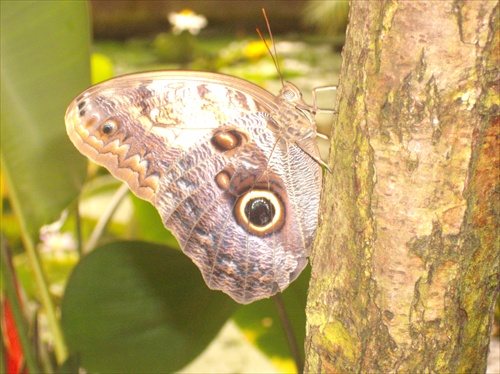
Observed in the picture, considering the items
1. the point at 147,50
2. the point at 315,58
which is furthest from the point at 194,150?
the point at 147,50

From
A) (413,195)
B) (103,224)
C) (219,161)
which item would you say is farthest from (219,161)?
(103,224)

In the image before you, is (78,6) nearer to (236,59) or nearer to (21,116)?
(21,116)

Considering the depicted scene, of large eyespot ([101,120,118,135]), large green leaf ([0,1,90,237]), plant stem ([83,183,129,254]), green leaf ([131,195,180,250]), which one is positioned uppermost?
large eyespot ([101,120,118,135])

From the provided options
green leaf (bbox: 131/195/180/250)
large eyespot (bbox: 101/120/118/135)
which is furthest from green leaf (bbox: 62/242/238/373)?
green leaf (bbox: 131/195/180/250)

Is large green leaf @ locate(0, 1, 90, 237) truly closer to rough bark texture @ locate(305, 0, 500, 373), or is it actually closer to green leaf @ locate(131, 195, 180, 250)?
green leaf @ locate(131, 195, 180, 250)

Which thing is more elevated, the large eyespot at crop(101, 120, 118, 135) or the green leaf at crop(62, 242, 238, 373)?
the large eyespot at crop(101, 120, 118, 135)

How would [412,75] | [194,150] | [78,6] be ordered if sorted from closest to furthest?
1. [412,75]
2. [194,150]
3. [78,6]

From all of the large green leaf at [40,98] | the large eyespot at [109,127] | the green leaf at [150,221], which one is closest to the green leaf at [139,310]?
the large green leaf at [40,98]
